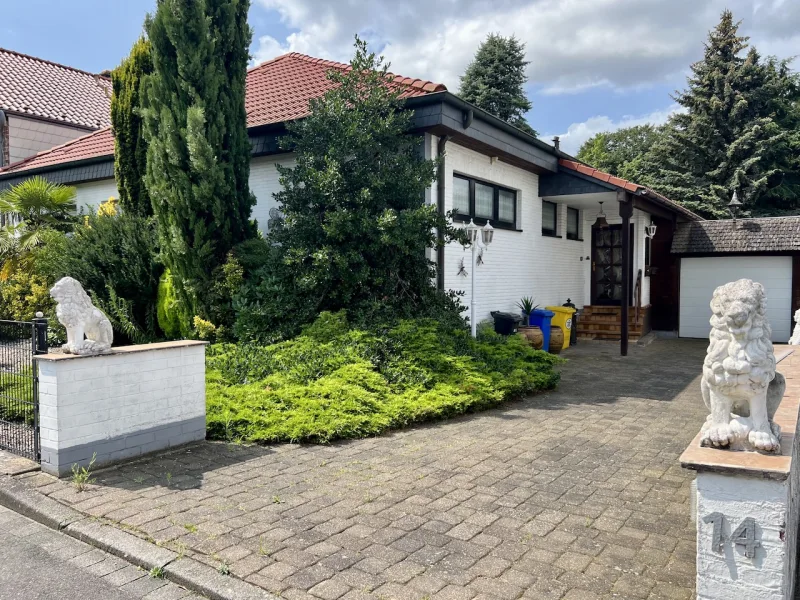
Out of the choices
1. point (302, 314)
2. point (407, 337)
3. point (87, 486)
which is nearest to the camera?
point (87, 486)

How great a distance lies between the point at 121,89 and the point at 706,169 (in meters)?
22.0

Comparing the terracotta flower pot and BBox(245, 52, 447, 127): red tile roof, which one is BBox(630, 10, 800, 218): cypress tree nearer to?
the terracotta flower pot

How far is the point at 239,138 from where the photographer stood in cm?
927

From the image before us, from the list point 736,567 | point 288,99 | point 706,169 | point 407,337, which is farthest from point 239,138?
point 706,169

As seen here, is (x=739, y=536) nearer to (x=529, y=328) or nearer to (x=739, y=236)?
(x=529, y=328)

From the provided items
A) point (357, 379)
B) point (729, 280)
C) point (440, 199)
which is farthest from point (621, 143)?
point (357, 379)

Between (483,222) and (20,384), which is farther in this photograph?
(483,222)

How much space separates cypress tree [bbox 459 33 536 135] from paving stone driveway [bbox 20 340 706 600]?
23860 millimetres

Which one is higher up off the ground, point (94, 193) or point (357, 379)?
point (94, 193)

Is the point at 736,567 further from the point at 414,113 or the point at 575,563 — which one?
the point at 414,113

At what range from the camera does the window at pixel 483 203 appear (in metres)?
10.5

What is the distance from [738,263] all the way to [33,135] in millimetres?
19687

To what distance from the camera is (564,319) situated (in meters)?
12.5

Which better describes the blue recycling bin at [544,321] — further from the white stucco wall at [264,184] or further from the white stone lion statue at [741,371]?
the white stone lion statue at [741,371]
